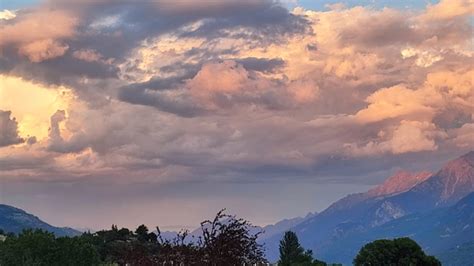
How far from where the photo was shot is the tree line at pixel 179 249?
85.9 feet

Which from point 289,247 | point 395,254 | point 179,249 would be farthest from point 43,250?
point 289,247

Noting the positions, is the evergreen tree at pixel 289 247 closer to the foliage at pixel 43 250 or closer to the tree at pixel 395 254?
the tree at pixel 395 254

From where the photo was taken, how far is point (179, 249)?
28.8 m

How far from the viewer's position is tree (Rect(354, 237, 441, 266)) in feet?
402

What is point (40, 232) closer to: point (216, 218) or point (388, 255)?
point (216, 218)

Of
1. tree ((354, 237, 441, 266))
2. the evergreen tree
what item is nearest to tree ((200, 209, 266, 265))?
tree ((354, 237, 441, 266))

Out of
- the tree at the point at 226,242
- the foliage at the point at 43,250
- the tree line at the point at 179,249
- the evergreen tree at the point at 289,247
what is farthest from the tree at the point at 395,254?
the tree at the point at 226,242

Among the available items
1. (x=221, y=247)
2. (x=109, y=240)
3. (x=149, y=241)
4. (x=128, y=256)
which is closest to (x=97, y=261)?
(x=128, y=256)

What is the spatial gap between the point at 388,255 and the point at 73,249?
78336mm

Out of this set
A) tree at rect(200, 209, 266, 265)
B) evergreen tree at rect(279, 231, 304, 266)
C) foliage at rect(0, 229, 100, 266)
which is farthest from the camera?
evergreen tree at rect(279, 231, 304, 266)

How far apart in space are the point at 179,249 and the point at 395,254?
342 feet

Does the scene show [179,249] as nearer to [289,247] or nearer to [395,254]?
[395,254]

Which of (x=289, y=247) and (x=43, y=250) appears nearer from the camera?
(x=43, y=250)

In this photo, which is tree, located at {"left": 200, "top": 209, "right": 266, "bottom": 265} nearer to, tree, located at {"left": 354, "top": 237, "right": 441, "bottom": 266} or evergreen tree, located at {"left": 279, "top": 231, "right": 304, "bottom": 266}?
tree, located at {"left": 354, "top": 237, "right": 441, "bottom": 266}
